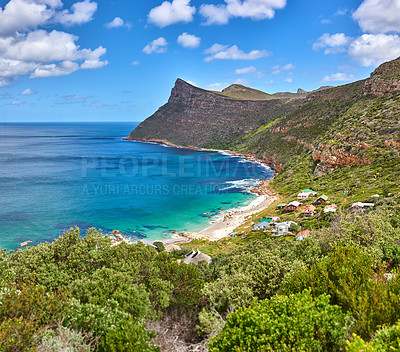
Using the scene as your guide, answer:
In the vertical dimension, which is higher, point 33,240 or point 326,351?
point 326,351

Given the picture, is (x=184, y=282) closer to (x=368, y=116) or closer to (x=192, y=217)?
(x=192, y=217)

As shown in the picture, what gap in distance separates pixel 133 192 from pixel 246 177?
36.5 metres

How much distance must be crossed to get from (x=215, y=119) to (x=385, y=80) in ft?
380

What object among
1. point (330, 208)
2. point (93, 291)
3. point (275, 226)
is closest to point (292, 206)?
point (330, 208)

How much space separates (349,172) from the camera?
56.5 metres

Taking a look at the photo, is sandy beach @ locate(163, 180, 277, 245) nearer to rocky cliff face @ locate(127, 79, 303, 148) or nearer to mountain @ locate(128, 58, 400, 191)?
mountain @ locate(128, 58, 400, 191)

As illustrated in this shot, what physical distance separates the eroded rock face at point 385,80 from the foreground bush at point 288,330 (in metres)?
73.4

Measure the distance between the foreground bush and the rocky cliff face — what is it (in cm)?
14512

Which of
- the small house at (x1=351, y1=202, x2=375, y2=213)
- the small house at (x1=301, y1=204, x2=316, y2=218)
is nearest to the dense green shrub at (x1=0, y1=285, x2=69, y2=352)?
the small house at (x1=351, y1=202, x2=375, y2=213)

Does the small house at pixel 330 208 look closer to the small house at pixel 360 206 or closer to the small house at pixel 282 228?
the small house at pixel 360 206

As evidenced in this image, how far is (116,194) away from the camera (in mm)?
70125

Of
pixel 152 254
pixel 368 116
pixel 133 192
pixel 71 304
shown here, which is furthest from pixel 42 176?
pixel 368 116

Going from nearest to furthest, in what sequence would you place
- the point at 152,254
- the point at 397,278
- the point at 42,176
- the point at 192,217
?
1. the point at 397,278
2. the point at 152,254
3. the point at 192,217
4. the point at 42,176

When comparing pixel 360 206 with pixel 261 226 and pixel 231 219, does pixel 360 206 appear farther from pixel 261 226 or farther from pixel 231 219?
pixel 231 219
